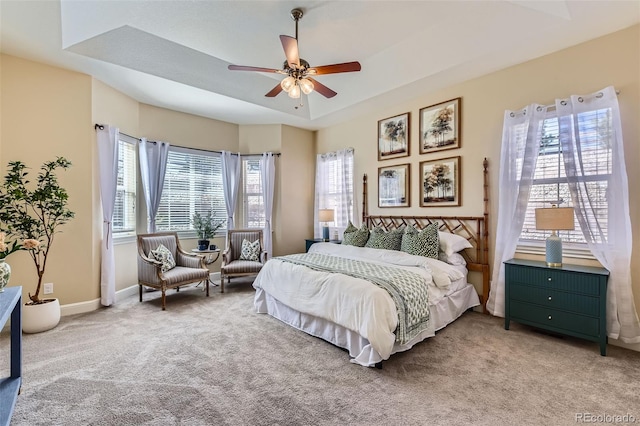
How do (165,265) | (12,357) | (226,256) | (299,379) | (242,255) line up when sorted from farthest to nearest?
(242,255), (226,256), (165,265), (299,379), (12,357)

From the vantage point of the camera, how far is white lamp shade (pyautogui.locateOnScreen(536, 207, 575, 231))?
3.01 meters

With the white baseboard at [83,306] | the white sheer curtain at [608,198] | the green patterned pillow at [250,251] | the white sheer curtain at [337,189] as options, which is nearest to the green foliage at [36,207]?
the white baseboard at [83,306]

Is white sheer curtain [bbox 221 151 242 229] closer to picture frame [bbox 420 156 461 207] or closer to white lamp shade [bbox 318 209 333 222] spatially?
white lamp shade [bbox 318 209 333 222]

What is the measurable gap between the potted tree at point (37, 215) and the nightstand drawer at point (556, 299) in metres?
5.23

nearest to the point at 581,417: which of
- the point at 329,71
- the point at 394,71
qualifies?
the point at 329,71

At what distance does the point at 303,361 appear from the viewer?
9.05 feet

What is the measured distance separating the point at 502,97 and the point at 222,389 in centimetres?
452

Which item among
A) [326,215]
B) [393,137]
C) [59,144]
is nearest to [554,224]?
[393,137]

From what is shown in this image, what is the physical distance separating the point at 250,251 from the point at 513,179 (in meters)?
4.22

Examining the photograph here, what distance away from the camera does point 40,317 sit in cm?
338

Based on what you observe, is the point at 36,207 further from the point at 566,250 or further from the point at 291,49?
the point at 566,250

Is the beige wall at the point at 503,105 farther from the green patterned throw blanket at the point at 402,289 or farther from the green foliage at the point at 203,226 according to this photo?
the green foliage at the point at 203,226

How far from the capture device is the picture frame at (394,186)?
16.2 ft

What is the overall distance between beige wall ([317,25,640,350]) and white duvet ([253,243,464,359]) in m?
1.20
